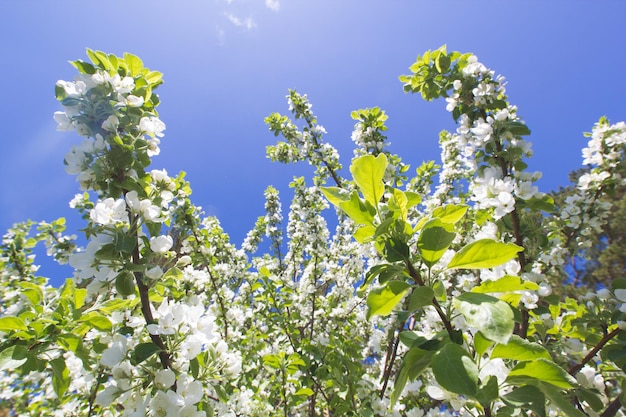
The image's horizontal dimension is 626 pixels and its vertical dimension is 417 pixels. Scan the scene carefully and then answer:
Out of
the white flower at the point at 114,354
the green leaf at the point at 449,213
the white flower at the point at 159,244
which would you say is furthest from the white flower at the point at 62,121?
the green leaf at the point at 449,213

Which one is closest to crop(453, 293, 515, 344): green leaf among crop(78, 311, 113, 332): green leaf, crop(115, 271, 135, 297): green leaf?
crop(115, 271, 135, 297): green leaf

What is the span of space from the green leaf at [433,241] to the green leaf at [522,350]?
0.33 metres

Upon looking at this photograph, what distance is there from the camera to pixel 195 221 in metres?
4.42

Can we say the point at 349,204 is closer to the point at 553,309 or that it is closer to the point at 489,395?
the point at 489,395

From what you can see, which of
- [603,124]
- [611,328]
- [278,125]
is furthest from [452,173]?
[611,328]

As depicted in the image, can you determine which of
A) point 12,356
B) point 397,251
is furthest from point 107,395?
point 397,251

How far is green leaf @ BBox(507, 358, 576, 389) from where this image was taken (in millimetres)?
937

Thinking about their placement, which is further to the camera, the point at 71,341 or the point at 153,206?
the point at 153,206

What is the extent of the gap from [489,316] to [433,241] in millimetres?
294

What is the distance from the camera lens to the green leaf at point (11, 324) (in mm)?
1337

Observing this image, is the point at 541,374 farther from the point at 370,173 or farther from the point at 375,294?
the point at 370,173

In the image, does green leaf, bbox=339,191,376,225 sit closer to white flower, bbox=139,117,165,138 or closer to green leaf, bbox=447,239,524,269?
green leaf, bbox=447,239,524,269

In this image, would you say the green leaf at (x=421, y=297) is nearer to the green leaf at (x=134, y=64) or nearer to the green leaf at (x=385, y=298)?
the green leaf at (x=385, y=298)

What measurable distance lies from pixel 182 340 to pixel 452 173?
486 centimetres
